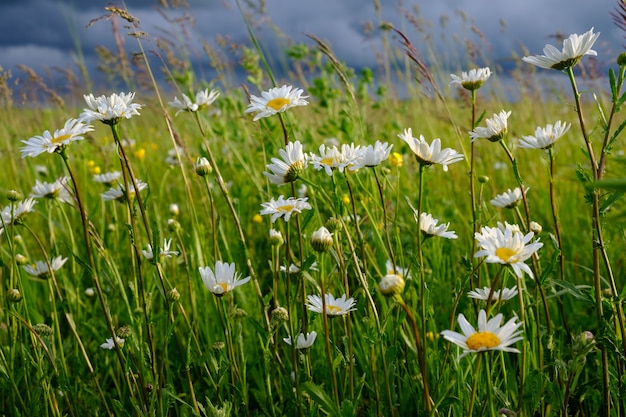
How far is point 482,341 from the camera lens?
0.82 m

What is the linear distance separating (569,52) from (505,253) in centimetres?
44

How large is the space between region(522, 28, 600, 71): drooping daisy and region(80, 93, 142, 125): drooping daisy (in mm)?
803

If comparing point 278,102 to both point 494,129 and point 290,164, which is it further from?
point 494,129

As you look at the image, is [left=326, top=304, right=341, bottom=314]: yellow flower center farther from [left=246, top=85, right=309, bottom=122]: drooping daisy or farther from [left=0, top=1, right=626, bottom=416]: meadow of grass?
[left=246, top=85, right=309, bottom=122]: drooping daisy

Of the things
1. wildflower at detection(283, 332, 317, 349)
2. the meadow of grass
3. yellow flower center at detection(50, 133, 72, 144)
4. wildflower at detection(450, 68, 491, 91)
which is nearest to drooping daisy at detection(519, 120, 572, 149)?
the meadow of grass

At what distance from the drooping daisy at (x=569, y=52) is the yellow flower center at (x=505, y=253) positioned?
430mm

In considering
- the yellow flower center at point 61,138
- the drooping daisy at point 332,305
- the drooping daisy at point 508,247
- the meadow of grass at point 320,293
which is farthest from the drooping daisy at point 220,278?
the drooping daisy at point 508,247

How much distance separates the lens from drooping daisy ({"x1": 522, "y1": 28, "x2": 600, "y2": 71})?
41.0 inches

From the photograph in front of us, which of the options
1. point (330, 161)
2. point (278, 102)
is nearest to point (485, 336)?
point (330, 161)

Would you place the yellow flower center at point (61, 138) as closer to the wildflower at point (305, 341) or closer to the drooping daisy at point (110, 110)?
the drooping daisy at point (110, 110)

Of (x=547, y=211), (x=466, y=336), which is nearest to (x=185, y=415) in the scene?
(x=466, y=336)

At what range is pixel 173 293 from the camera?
3.70 feet

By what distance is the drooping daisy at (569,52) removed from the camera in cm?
104

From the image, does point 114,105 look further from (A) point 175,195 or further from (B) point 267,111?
(A) point 175,195
